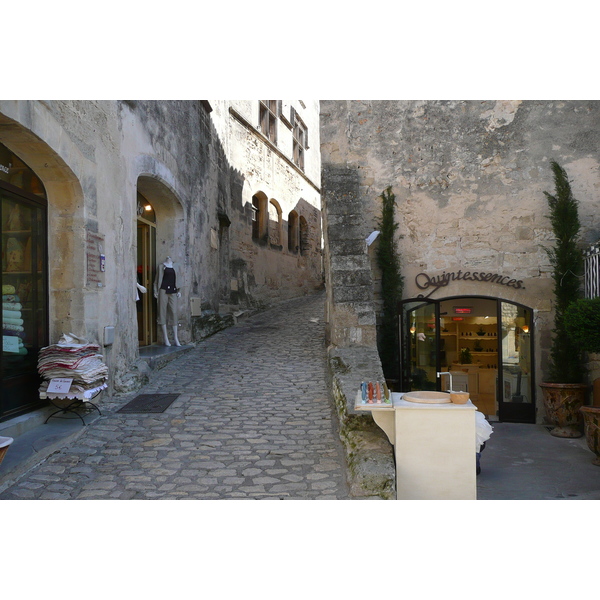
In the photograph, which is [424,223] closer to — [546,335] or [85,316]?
[546,335]

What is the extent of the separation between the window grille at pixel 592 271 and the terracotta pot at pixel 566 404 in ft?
4.34

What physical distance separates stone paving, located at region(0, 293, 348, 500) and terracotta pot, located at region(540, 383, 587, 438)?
335 cm

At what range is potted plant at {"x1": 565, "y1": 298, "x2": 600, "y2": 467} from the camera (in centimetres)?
541

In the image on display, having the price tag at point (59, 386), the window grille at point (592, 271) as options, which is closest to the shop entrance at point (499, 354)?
the window grille at point (592, 271)

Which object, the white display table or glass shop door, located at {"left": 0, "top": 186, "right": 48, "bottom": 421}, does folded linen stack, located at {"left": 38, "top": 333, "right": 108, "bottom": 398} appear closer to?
glass shop door, located at {"left": 0, "top": 186, "right": 48, "bottom": 421}

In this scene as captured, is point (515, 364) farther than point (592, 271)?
Yes

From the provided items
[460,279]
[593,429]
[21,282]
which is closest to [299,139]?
[460,279]

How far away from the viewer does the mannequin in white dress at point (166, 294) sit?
25.3 feet

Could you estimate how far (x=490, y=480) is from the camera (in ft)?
16.9

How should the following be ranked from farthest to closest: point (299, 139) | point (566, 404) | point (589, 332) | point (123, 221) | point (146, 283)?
point (299, 139), point (146, 283), point (566, 404), point (123, 221), point (589, 332)

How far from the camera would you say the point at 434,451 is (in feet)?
11.8

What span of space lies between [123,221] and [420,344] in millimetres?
4620

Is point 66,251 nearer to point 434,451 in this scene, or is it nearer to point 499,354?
point 434,451

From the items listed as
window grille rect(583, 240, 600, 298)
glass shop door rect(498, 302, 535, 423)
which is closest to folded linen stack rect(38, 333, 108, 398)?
glass shop door rect(498, 302, 535, 423)
